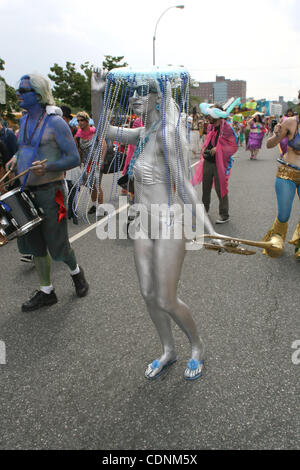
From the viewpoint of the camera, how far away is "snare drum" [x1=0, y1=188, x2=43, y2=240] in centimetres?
274

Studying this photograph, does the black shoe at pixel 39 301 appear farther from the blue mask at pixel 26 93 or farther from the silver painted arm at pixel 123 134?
the silver painted arm at pixel 123 134

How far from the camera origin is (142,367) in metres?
2.38

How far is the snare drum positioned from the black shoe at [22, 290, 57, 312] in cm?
69

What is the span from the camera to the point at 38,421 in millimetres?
1963

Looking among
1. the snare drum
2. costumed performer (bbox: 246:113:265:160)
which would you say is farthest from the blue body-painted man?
costumed performer (bbox: 246:113:265:160)

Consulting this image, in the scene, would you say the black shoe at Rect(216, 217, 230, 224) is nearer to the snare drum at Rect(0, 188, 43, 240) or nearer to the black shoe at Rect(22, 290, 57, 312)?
the black shoe at Rect(22, 290, 57, 312)

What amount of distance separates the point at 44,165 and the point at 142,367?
1720mm

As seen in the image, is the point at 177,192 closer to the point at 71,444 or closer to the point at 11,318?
the point at 71,444

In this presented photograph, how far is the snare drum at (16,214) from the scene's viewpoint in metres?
2.74

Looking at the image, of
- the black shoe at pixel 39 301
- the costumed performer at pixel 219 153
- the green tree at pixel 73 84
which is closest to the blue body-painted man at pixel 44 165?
the black shoe at pixel 39 301

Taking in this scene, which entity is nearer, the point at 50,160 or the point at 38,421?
the point at 38,421

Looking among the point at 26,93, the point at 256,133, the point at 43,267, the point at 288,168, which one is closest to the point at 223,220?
the point at 288,168

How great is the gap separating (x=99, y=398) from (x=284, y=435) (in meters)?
1.08
